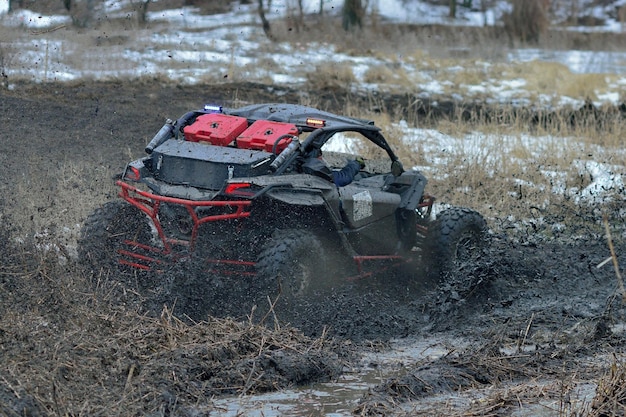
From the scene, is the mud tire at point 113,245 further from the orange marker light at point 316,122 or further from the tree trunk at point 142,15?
the tree trunk at point 142,15

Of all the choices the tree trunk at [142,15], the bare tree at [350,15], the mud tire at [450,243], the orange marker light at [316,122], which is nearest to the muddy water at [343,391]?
the mud tire at [450,243]

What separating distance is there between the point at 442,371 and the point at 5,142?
27.5ft

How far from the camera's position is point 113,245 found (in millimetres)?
7855

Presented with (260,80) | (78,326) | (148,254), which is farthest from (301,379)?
(260,80)

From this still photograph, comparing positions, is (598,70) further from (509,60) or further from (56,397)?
(56,397)

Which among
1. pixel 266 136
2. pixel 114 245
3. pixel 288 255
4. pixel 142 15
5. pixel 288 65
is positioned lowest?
pixel 288 65

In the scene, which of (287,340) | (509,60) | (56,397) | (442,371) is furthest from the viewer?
(509,60)

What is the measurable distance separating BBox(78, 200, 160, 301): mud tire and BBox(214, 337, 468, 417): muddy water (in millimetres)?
1874

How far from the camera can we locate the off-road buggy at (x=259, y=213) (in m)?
7.29

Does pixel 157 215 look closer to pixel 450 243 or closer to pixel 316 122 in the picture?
pixel 316 122

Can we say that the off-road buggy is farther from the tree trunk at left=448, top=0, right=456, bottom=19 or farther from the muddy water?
the tree trunk at left=448, top=0, right=456, bottom=19

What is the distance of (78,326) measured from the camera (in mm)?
6117

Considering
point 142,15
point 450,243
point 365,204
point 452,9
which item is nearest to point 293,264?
point 365,204

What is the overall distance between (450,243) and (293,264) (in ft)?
6.39
